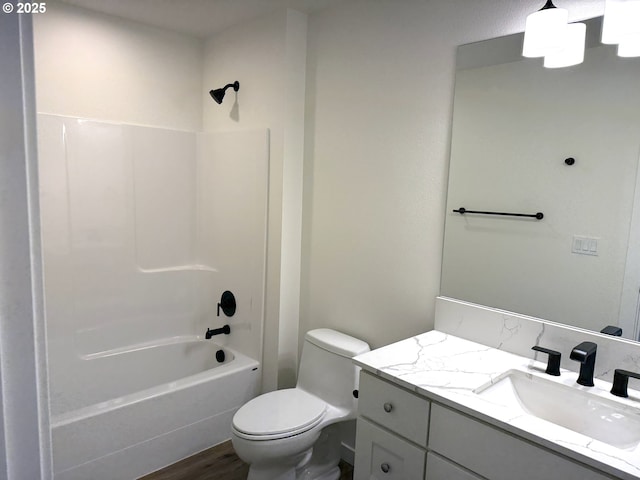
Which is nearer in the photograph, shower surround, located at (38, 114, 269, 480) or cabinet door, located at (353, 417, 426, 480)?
cabinet door, located at (353, 417, 426, 480)

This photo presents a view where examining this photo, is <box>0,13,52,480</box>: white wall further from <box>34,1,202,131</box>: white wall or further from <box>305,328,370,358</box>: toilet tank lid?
<box>34,1,202,131</box>: white wall

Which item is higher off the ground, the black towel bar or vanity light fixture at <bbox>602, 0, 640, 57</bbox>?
vanity light fixture at <bbox>602, 0, 640, 57</bbox>

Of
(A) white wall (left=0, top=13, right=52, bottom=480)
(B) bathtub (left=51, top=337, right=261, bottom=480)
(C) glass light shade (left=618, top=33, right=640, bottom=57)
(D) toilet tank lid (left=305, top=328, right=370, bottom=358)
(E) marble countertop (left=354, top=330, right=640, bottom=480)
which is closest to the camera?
(A) white wall (left=0, top=13, right=52, bottom=480)

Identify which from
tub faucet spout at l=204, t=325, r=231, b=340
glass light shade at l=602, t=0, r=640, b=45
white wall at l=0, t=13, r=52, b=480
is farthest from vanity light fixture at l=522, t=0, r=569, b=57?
tub faucet spout at l=204, t=325, r=231, b=340

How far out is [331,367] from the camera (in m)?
2.25

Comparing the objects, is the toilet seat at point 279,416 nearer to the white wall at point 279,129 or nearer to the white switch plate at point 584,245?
the white wall at point 279,129

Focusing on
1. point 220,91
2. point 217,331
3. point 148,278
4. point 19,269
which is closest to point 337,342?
point 217,331

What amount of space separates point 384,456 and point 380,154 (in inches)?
54.1

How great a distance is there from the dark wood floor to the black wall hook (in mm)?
852

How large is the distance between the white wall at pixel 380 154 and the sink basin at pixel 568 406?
0.57m

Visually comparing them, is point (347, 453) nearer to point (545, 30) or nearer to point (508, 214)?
point (508, 214)

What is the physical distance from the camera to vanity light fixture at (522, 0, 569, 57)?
4.84 feet

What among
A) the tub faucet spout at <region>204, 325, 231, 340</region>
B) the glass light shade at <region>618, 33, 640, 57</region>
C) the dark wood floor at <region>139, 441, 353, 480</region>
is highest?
the glass light shade at <region>618, 33, 640, 57</region>

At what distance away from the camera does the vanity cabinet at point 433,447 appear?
115cm
